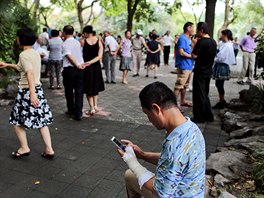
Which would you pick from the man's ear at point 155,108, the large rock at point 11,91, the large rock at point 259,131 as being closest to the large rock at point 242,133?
the large rock at point 259,131

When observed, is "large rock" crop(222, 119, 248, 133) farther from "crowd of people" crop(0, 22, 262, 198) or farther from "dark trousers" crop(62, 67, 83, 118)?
"dark trousers" crop(62, 67, 83, 118)

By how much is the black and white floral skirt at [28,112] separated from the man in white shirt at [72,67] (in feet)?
5.90

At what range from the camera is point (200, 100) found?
574 cm

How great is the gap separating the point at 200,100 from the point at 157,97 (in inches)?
160

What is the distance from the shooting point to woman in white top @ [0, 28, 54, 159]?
3.70 m

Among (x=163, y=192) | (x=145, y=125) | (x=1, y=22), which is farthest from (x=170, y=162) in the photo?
(x=1, y=22)

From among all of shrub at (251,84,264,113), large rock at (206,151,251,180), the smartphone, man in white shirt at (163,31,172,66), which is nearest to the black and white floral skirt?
the smartphone

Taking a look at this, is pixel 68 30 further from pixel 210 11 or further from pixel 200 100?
pixel 210 11

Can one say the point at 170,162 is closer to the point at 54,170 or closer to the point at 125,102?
the point at 54,170

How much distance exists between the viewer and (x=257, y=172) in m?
3.29

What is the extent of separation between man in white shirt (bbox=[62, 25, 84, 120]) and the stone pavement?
1.38 ft

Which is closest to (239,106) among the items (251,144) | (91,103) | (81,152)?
(251,144)

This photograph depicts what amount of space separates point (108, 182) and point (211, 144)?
204cm

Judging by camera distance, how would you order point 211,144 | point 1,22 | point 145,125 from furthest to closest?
point 1,22, point 145,125, point 211,144
